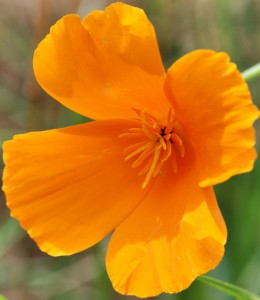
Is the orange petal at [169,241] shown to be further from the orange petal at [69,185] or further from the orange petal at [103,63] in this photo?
the orange petal at [103,63]

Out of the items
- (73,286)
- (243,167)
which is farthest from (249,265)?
(243,167)

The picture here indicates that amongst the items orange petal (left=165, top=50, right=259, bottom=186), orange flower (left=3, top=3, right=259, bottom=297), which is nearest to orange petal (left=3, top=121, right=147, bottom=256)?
orange flower (left=3, top=3, right=259, bottom=297)

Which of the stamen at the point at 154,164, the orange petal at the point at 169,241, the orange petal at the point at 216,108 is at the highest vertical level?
the orange petal at the point at 216,108

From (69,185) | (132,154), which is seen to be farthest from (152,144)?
(69,185)

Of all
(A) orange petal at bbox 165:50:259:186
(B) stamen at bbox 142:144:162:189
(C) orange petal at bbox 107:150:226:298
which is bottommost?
(C) orange petal at bbox 107:150:226:298

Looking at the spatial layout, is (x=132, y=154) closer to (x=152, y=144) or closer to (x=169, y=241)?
(x=152, y=144)

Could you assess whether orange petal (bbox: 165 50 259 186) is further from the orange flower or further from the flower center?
the flower center

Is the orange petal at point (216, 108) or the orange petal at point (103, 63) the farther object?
the orange petal at point (103, 63)

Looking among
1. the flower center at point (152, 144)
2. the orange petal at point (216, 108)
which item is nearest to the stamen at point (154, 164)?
the flower center at point (152, 144)
